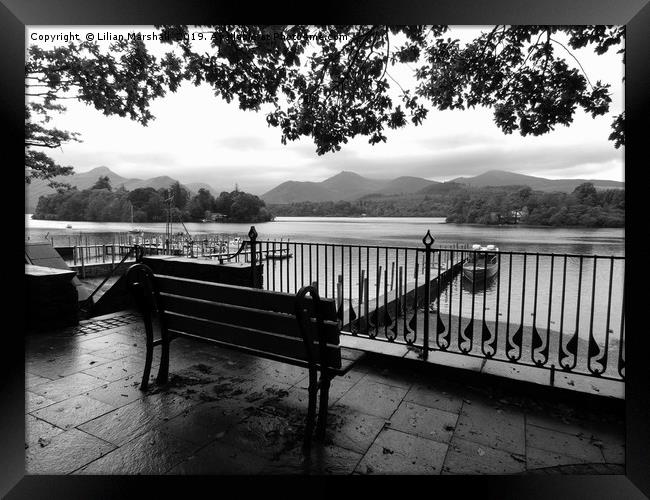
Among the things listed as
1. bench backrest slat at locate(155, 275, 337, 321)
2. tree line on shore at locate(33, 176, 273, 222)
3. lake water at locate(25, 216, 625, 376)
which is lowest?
lake water at locate(25, 216, 625, 376)

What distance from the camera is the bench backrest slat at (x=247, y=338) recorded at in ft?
8.13

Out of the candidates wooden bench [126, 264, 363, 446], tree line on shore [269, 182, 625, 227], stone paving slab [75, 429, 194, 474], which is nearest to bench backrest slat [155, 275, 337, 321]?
wooden bench [126, 264, 363, 446]

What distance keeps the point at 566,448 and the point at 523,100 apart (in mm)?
6337

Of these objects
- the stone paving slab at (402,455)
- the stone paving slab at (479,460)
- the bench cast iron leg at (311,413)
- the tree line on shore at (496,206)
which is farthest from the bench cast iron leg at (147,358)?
the tree line on shore at (496,206)

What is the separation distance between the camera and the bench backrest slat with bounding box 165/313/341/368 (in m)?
2.48

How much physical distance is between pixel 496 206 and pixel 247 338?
1537 inches

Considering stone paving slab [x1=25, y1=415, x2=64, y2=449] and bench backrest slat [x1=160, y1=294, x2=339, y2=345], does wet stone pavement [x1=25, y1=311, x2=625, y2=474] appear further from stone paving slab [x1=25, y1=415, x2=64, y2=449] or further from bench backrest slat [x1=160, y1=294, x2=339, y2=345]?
bench backrest slat [x1=160, y1=294, x2=339, y2=345]

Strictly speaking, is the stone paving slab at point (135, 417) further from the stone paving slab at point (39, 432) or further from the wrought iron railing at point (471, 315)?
the wrought iron railing at point (471, 315)

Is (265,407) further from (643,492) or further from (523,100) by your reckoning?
(523,100)

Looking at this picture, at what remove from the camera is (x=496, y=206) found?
36938 millimetres

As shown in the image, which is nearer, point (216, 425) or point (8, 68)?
point (8, 68)

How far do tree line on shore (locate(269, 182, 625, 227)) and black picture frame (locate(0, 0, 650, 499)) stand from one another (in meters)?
7.55
